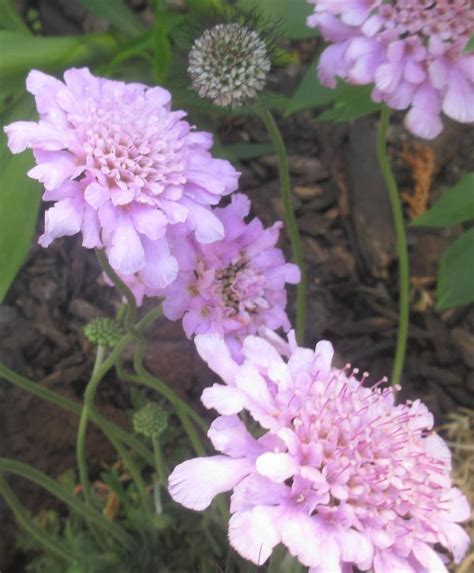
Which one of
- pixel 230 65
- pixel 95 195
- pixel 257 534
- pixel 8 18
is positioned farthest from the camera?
pixel 8 18

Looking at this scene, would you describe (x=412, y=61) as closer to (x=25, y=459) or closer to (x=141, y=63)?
(x=141, y=63)

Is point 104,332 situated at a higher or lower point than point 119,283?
lower

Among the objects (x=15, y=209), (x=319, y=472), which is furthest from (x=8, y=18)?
(x=319, y=472)

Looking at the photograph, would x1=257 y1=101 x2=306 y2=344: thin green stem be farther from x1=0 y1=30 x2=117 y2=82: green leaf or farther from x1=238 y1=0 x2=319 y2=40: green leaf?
x1=0 y1=30 x2=117 y2=82: green leaf

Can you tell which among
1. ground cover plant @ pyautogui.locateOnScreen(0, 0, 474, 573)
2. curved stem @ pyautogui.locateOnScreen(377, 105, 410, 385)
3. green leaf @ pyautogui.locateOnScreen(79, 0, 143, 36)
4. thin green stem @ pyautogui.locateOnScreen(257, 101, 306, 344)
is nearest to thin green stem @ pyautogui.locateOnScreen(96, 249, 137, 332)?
ground cover plant @ pyautogui.locateOnScreen(0, 0, 474, 573)

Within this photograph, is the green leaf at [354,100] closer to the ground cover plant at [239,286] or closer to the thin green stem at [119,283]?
the ground cover plant at [239,286]

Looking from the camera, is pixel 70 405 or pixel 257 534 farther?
pixel 70 405

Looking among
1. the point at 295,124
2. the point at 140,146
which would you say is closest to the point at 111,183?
the point at 140,146

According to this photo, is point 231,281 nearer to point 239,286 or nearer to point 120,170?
point 239,286
